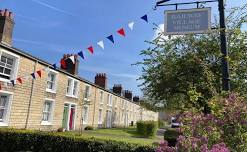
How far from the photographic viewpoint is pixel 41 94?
2500cm

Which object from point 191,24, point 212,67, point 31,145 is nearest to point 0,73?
point 31,145

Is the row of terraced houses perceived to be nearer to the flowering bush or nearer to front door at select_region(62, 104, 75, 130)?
front door at select_region(62, 104, 75, 130)

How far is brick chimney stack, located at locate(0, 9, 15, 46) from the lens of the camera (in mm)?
20688

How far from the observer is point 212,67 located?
13.7 metres

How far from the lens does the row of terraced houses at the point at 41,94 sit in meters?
20.9

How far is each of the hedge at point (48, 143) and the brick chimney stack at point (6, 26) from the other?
7.79 meters

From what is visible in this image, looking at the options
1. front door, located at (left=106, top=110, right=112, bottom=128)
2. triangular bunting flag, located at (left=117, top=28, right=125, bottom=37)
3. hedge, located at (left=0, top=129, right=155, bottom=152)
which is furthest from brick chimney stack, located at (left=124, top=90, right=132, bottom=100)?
triangular bunting flag, located at (left=117, top=28, right=125, bottom=37)

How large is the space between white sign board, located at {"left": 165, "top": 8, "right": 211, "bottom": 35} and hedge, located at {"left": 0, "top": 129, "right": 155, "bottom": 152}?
19.6 ft

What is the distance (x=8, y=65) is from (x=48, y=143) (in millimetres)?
8605

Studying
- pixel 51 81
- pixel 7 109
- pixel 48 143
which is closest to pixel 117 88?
pixel 51 81

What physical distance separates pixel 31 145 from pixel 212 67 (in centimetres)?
899

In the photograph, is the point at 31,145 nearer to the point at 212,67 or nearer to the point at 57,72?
the point at 212,67

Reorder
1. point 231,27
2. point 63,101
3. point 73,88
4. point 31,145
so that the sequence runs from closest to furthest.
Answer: point 231,27
point 31,145
point 63,101
point 73,88

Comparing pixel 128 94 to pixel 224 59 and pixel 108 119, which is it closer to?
pixel 108 119
